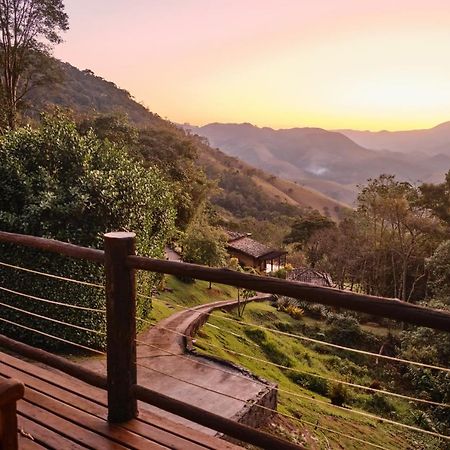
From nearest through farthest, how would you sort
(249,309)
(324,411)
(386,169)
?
(324,411) < (249,309) < (386,169)

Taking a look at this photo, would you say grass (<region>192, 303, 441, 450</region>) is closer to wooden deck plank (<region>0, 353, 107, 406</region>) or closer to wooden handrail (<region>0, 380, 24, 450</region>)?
wooden deck plank (<region>0, 353, 107, 406</region>)

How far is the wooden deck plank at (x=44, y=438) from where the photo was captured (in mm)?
2213

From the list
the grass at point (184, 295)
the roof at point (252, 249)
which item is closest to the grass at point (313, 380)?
the grass at point (184, 295)

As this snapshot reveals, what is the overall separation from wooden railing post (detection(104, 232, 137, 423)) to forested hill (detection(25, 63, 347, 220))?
134 ft

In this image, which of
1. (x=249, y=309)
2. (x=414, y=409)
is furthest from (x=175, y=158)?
(x=414, y=409)

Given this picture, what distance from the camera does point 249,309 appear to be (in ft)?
71.7

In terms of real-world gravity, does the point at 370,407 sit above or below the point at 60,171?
below

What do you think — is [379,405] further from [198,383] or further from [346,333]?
[198,383]

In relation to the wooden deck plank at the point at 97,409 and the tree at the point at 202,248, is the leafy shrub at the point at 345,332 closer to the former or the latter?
the tree at the point at 202,248

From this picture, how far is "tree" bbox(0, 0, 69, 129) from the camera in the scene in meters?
22.6

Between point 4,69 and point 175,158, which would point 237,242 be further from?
point 4,69

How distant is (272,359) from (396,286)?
1530 cm

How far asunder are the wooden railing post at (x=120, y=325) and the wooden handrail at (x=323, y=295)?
6.6 inches

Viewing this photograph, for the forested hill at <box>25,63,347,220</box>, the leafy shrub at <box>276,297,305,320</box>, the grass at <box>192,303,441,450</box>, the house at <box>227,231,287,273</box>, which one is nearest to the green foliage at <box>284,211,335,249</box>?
the house at <box>227,231,287,273</box>
